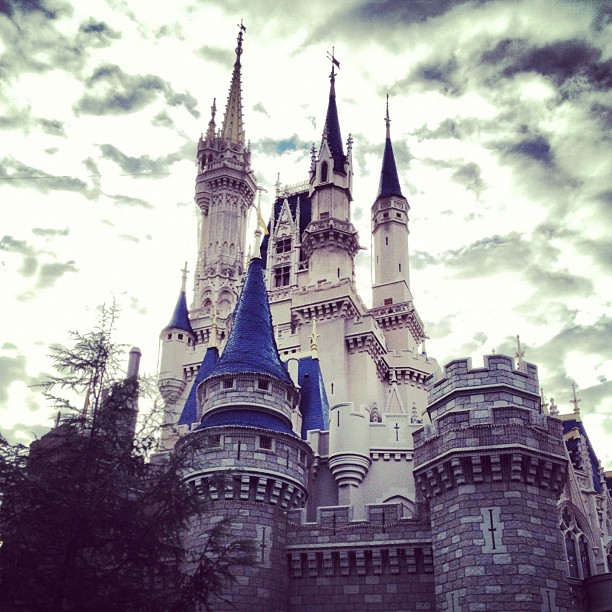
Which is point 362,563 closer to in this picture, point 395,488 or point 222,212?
point 395,488

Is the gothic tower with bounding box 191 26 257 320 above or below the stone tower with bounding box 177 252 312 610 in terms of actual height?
above

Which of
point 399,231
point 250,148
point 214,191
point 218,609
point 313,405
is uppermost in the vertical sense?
point 250,148

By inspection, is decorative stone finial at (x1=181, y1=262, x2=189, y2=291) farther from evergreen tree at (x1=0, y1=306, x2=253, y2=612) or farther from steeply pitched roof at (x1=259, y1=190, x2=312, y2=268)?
evergreen tree at (x1=0, y1=306, x2=253, y2=612)

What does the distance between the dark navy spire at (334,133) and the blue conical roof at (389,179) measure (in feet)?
10.1

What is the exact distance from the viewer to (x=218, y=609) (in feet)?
62.7

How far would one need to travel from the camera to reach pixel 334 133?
49812 mm

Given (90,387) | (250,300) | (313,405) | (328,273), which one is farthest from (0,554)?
(328,273)

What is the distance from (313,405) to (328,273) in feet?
50.7

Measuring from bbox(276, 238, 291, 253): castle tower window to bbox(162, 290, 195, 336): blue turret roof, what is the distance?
394 inches

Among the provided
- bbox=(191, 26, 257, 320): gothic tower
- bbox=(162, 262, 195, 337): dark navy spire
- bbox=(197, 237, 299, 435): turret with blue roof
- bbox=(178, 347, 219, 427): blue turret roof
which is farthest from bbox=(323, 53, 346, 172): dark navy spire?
bbox=(197, 237, 299, 435): turret with blue roof

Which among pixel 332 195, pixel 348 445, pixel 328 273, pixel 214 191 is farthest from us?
pixel 214 191

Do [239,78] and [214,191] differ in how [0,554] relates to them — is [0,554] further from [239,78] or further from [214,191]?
[239,78]

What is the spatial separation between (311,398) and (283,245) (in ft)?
93.2

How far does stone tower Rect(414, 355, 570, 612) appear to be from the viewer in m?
17.0
